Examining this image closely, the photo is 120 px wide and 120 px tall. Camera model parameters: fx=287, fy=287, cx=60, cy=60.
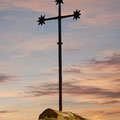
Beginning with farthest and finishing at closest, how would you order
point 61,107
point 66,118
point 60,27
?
point 60,27, point 61,107, point 66,118

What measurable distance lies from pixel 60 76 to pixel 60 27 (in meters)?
3.16

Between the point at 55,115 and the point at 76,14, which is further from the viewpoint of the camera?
the point at 76,14

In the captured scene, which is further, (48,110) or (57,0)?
(57,0)

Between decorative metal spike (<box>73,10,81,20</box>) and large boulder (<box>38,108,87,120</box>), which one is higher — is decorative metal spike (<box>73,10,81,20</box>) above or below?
above

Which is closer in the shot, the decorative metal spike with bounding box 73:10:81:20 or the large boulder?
the large boulder

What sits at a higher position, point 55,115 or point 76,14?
point 76,14

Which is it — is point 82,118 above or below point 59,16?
below

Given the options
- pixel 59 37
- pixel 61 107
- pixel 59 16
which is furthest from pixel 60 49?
pixel 61 107

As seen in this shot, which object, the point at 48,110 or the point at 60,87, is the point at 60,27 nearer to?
the point at 60,87

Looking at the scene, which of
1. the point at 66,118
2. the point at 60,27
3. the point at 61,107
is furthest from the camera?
the point at 60,27

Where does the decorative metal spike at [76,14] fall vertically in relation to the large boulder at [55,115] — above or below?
above

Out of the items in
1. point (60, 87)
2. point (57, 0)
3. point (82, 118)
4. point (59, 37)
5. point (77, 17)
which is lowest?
point (82, 118)

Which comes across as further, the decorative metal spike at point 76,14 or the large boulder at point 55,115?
the decorative metal spike at point 76,14

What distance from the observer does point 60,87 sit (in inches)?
681
